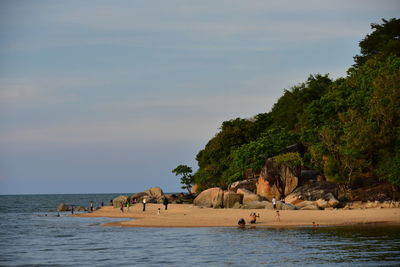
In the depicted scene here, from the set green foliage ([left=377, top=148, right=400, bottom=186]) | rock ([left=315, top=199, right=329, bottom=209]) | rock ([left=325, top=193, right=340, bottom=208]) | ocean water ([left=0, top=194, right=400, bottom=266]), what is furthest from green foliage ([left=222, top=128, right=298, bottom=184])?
ocean water ([left=0, top=194, right=400, bottom=266])

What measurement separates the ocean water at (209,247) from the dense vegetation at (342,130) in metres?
20.1

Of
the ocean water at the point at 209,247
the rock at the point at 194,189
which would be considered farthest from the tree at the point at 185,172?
the ocean water at the point at 209,247

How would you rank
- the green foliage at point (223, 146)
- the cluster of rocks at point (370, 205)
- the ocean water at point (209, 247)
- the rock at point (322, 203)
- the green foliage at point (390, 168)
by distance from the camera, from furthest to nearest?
the green foliage at point (223, 146) → the rock at point (322, 203) → the cluster of rocks at point (370, 205) → the green foliage at point (390, 168) → the ocean water at point (209, 247)

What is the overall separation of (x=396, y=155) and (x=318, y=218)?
1448cm

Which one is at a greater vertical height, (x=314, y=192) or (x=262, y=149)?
(x=262, y=149)

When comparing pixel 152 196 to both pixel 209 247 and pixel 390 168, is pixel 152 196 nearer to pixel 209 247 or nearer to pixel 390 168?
pixel 390 168

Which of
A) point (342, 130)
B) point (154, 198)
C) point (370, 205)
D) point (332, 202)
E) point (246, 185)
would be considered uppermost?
point (342, 130)

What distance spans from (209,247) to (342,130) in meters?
37.1

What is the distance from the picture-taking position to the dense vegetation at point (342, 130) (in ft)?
225

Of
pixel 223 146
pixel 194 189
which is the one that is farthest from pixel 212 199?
pixel 194 189

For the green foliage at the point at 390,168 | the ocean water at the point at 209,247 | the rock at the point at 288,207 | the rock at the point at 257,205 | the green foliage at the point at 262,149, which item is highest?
the green foliage at the point at 262,149

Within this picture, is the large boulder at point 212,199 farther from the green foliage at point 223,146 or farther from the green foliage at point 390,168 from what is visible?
the green foliage at point 390,168

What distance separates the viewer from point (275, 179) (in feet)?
255

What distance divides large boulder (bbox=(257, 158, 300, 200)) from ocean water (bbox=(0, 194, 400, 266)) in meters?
23.8
